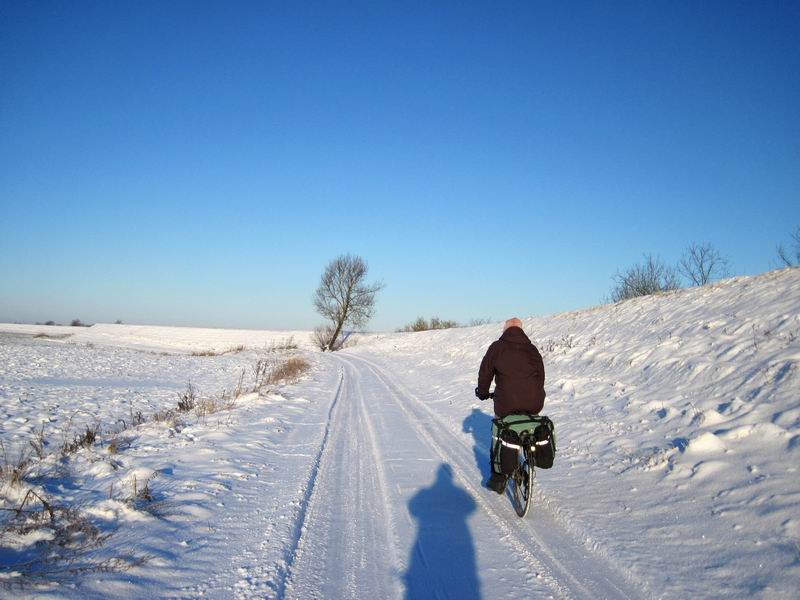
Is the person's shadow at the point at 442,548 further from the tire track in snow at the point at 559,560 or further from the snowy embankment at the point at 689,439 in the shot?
the snowy embankment at the point at 689,439

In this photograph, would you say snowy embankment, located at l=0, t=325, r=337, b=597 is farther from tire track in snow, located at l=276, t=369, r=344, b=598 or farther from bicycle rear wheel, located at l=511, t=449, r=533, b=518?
bicycle rear wheel, located at l=511, t=449, r=533, b=518

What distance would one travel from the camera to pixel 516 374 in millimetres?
5691

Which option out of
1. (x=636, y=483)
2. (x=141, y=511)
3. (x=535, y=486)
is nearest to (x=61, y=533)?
(x=141, y=511)

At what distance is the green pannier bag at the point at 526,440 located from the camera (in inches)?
216

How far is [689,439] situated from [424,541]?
175 inches

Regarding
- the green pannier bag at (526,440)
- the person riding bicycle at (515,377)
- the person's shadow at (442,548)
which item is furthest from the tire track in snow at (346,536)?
the person riding bicycle at (515,377)

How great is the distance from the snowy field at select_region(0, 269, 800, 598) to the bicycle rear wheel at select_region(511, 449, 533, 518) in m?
0.16

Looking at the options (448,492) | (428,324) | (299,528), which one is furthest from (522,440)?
(428,324)

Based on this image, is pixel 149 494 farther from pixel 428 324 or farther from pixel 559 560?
pixel 428 324

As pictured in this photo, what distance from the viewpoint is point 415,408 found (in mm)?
12234

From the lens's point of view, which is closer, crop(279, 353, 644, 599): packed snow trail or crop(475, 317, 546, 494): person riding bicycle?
crop(279, 353, 644, 599): packed snow trail

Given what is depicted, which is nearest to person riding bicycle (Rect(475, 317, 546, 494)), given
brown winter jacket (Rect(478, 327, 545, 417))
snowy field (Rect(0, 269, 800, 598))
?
brown winter jacket (Rect(478, 327, 545, 417))

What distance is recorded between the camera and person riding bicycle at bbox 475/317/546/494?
5668 millimetres

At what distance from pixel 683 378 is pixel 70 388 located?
17116 mm
